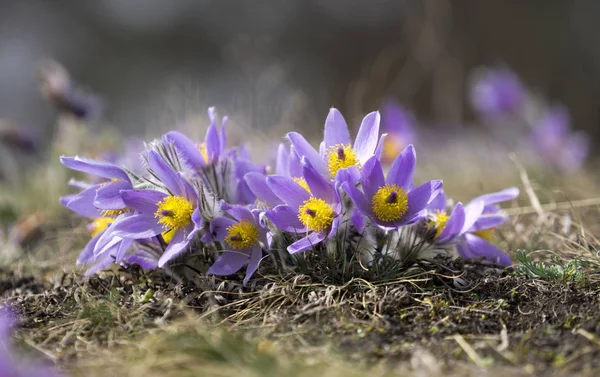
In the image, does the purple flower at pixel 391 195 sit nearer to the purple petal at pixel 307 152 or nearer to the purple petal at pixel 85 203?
the purple petal at pixel 307 152

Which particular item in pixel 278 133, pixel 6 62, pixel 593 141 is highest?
pixel 6 62

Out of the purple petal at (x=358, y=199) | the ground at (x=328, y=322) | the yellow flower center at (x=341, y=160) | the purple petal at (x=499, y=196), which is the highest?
the yellow flower center at (x=341, y=160)

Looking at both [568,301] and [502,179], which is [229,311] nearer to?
[568,301]

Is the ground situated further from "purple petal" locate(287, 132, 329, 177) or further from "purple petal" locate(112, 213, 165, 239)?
"purple petal" locate(287, 132, 329, 177)

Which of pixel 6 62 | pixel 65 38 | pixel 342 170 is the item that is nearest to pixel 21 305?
pixel 342 170

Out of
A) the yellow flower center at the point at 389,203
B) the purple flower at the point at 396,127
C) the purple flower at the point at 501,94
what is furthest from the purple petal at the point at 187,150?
the purple flower at the point at 501,94
